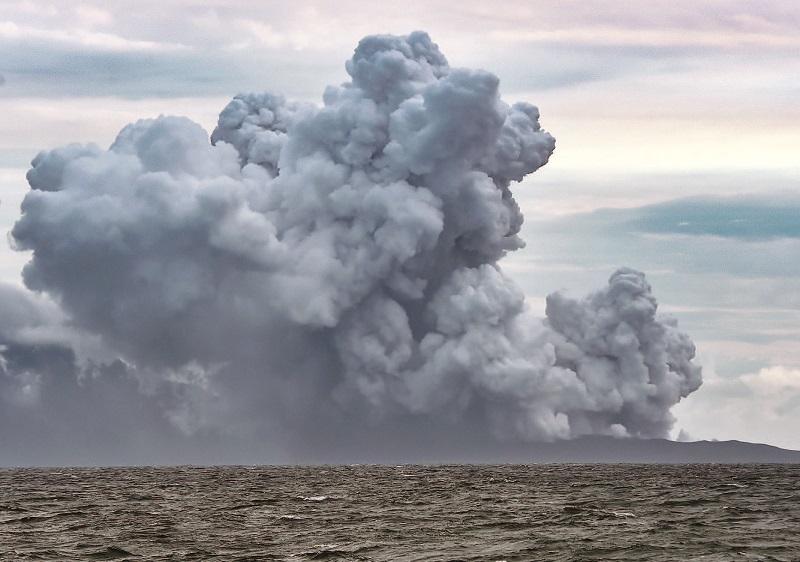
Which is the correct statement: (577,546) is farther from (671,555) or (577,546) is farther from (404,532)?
(404,532)

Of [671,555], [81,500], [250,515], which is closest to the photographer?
[671,555]

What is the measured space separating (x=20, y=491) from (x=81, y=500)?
24280mm

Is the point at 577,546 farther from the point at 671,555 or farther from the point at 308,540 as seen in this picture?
the point at 308,540

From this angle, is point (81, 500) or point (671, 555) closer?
point (671, 555)

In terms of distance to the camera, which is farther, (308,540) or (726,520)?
(726,520)

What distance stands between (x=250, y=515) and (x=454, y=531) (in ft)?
55.3

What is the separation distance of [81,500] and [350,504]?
2379 centimetres

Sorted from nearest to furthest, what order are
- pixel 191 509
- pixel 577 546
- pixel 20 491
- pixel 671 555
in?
pixel 671 555 < pixel 577 546 < pixel 191 509 < pixel 20 491

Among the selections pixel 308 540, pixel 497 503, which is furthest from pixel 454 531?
pixel 497 503

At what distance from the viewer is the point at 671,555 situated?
45438 mm

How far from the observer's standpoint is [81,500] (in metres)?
90.4

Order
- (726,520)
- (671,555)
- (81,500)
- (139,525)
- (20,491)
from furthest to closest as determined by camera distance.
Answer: (20,491) < (81,500) < (139,525) < (726,520) < (671,555)

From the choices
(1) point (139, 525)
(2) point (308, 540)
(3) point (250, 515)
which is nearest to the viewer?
(2) point (308, 540)

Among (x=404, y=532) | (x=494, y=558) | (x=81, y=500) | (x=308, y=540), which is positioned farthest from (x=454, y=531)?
(x=81, y=500)
